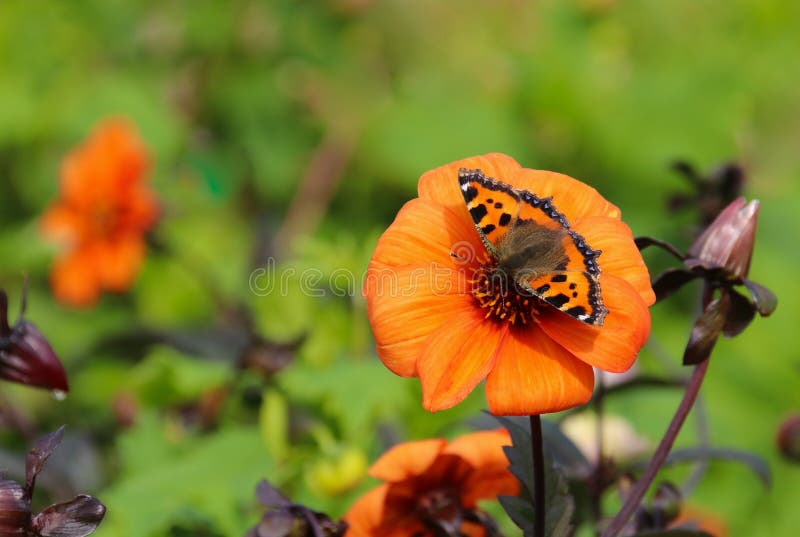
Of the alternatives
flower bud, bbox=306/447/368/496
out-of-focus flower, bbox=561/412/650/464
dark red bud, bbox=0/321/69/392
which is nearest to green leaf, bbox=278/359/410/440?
flower bud, bbox=306/447/368/496

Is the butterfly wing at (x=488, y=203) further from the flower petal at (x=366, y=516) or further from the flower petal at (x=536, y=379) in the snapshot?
the flower petal at (x=366, y=516)

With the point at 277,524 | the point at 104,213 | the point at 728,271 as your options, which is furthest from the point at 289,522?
the point at 104,213

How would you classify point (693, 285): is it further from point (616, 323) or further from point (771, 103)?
point (616, 323)

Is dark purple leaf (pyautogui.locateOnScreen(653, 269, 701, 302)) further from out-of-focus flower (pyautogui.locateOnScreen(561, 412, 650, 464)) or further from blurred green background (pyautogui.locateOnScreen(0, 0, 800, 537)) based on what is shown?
blurred green background (pyautogui.locateOnScreen(0, 0, 800, 537))

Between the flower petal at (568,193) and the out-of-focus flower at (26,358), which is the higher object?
the flower petal at (568,193)

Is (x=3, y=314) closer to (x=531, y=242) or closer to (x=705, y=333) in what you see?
(x=531, y=242)

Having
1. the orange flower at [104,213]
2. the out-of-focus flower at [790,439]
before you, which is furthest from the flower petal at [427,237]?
the orange flower at [104,213]
